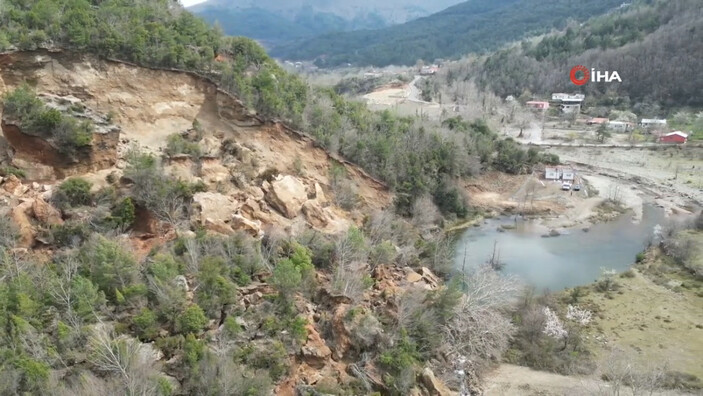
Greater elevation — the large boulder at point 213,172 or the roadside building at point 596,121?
the large boulder at point 213,172

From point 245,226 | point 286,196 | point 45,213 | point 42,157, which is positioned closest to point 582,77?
point 286,196

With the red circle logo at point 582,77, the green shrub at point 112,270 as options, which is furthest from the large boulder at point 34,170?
the red circle logo at point 582,77

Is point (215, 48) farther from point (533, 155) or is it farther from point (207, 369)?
point (533, 155)

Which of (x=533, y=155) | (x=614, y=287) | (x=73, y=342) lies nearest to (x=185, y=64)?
(x=73, y=342)

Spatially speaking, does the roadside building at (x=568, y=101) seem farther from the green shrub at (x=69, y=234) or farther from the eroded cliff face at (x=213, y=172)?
the green shrub at (x=69, y=234)

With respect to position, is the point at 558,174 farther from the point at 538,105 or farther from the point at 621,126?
the point at 538,105

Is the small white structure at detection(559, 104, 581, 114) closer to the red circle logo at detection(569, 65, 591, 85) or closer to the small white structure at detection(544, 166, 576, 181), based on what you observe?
the red circle logo at detection(569, 65, 591, 85)

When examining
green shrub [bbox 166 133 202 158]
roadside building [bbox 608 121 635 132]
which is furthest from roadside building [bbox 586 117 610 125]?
green shrub [bbox 166 133 202 158]
